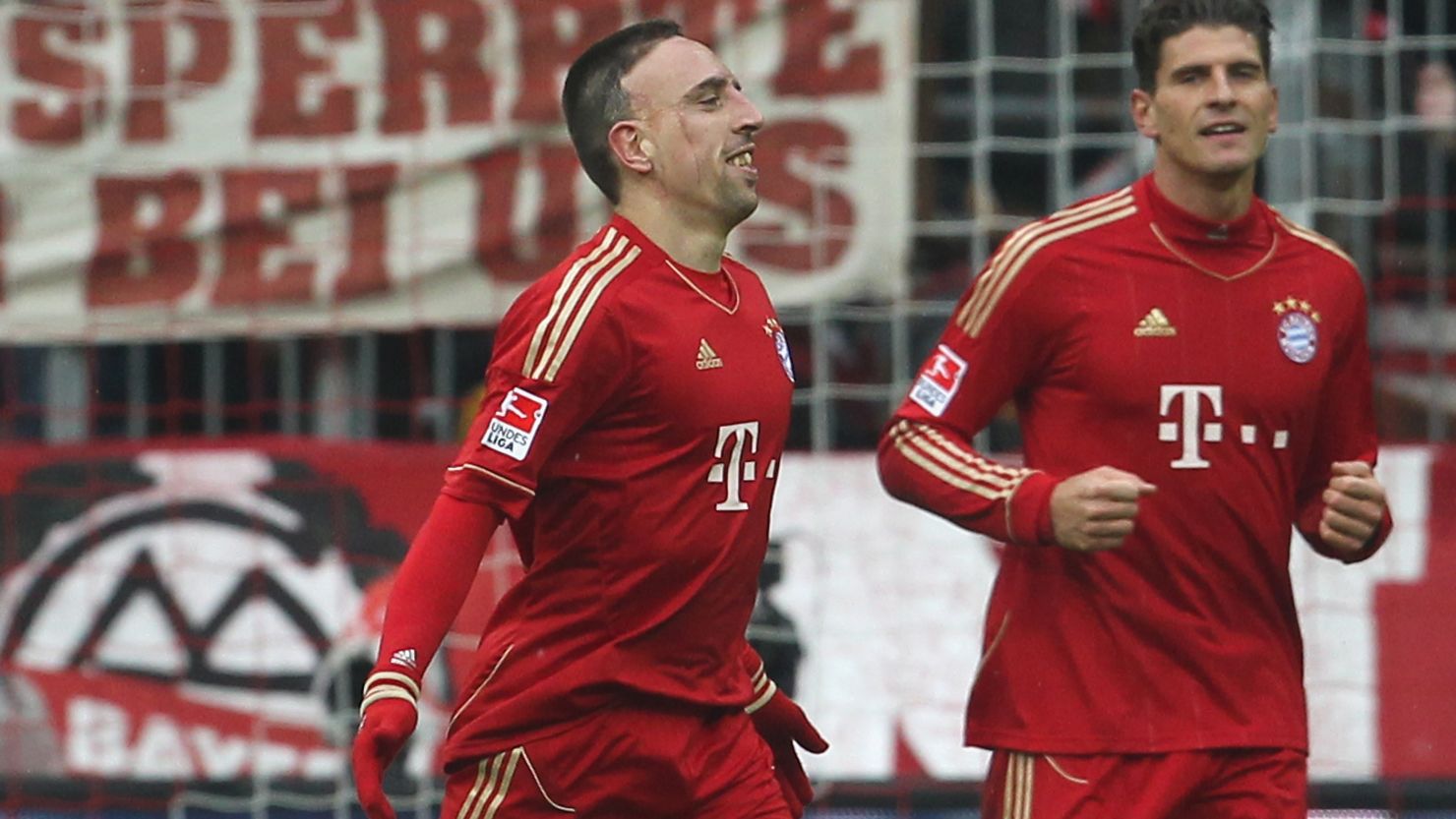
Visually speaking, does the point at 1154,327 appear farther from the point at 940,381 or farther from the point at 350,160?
the point at 350,160

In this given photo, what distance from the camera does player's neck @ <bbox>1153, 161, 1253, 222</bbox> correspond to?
4246mm

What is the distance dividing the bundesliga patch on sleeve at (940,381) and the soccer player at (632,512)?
43cm

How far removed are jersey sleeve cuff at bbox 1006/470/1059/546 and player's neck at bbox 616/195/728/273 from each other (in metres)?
0.66

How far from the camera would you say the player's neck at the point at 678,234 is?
3.92 m

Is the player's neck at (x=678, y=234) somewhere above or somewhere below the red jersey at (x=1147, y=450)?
above

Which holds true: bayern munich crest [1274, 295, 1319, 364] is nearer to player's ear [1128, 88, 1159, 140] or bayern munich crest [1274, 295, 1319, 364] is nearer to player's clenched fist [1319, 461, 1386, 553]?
player's clenched fist [1319, 461, 1386, 553]

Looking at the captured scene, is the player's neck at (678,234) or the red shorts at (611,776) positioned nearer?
the red shorts at (611,776)

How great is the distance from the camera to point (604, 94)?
401cm

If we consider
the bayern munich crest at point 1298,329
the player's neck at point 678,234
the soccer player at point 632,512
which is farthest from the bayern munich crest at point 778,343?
the bayern munich crest at point 1298,329

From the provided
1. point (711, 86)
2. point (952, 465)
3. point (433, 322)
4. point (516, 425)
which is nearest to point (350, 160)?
point (433, 322)

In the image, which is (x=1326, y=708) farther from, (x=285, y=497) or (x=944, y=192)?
(x=285, y=497)

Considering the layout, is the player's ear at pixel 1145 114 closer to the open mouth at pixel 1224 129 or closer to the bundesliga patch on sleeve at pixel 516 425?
the open mouth at pixel 1224 129

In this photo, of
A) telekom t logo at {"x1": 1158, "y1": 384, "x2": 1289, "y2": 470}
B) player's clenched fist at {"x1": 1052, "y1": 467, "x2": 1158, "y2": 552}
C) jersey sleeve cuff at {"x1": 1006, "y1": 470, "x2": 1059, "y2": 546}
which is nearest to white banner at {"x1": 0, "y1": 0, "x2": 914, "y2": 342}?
telekom t logo at {"x1": 1158, "y1": 384, "x2": 1289, "y2": 470}

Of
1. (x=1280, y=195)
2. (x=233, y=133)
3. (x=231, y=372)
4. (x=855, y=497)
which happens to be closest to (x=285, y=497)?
(x=231, y=372)
